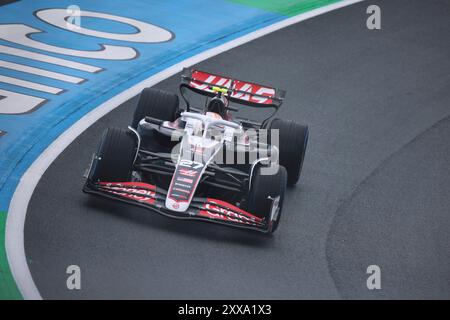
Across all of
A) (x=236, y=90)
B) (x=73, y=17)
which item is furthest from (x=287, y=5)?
(x=236, y=90)

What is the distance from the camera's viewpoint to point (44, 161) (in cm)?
1138

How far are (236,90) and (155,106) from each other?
1067 millimetres

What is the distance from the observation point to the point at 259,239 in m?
9.95

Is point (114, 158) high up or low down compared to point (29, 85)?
down

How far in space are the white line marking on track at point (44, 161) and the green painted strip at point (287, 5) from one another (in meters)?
0.28

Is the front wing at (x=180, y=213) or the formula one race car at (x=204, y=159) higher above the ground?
the formula one race car at (x=204, y=159)

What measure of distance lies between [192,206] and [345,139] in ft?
13.1

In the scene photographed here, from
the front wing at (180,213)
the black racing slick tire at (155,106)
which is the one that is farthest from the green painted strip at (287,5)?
the front wing at (180,213)

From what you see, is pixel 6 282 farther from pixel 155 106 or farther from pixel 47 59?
pixel 47 59

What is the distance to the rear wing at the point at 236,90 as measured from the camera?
1152 cm

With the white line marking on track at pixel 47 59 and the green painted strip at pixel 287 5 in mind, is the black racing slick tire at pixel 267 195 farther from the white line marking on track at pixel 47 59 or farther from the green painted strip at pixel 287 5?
the green painted strip at pixel 287 5
